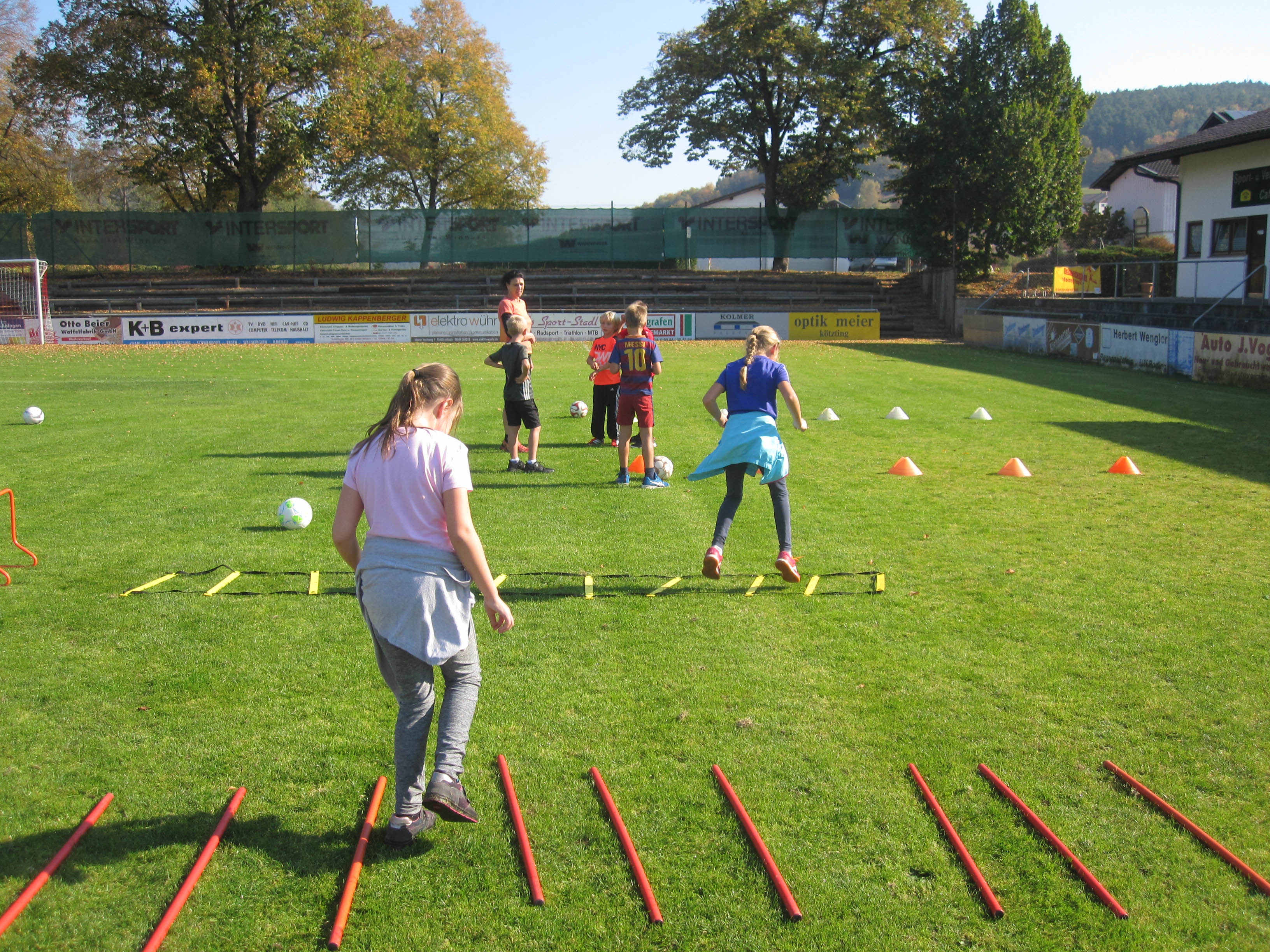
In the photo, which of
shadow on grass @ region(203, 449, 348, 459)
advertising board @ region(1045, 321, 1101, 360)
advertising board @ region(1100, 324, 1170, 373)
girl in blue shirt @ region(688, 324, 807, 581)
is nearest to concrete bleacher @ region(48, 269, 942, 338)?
advertising board @ region(1045, 321, 1101, 360)

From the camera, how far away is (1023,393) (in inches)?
722

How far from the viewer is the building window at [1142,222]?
52.6 metres

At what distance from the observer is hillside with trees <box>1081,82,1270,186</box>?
11075cm

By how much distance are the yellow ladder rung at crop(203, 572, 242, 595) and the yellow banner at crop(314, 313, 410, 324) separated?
2813cm

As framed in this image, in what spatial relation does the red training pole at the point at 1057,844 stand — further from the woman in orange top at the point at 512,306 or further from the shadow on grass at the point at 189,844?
the woman in orange top at the point at 512,306

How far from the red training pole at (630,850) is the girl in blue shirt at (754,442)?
2.67 metres

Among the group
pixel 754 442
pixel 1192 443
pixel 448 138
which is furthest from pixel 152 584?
pixel 448 138

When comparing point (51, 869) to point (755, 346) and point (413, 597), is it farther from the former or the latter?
point (755, 346)

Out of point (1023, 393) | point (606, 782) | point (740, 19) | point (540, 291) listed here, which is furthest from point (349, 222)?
point (606, 782)

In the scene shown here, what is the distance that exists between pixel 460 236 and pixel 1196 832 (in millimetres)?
41001

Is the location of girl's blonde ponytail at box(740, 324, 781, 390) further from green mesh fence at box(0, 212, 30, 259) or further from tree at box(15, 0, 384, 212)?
green mesh fence at box(0, 212, 30, 259)

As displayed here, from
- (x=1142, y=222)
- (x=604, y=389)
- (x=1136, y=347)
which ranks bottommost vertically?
(x=604, y=389)

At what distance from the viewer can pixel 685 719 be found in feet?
15.6

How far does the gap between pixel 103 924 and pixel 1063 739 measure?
395 cm
